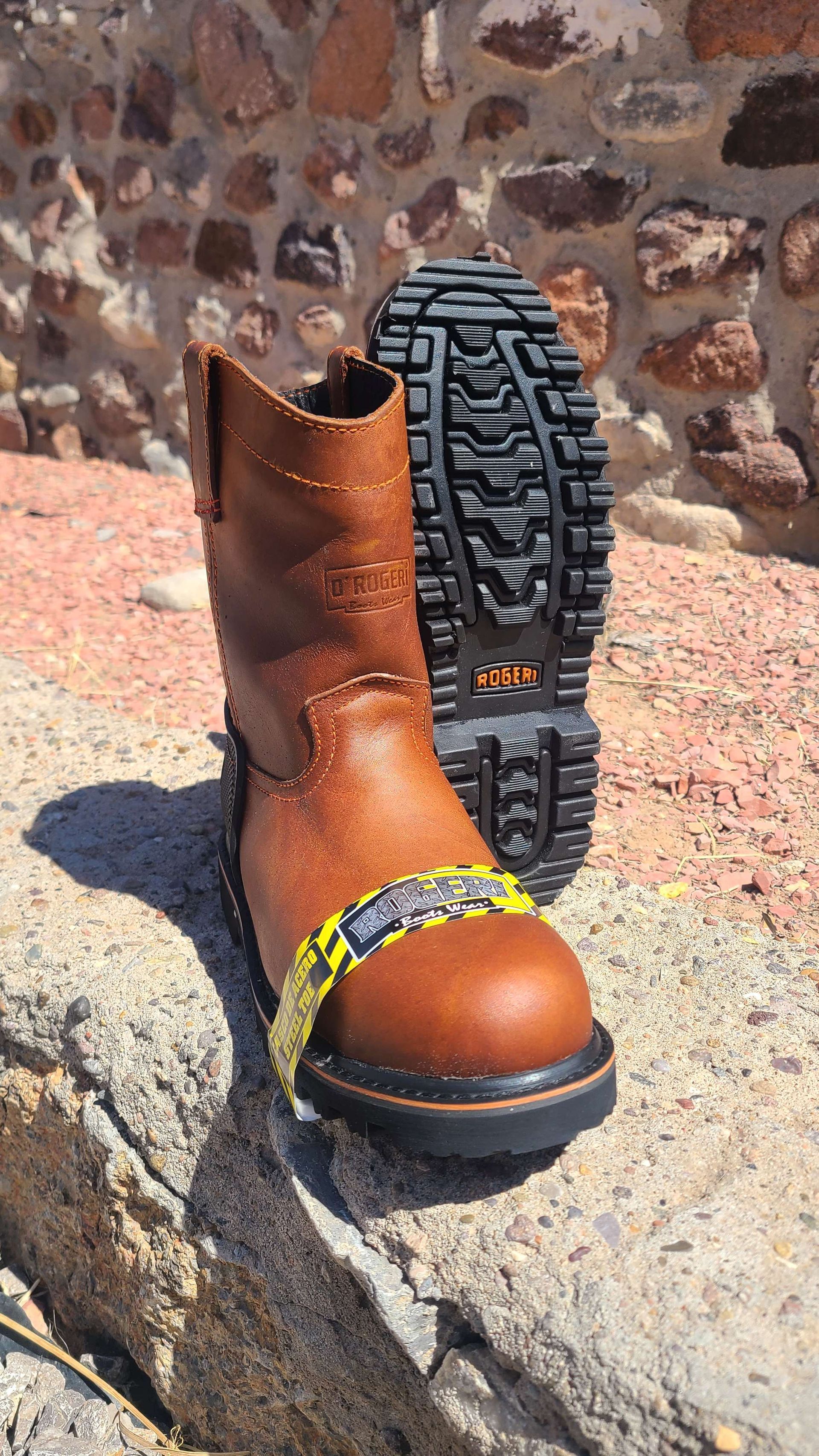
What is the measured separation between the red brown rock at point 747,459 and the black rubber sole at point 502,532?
1.15m

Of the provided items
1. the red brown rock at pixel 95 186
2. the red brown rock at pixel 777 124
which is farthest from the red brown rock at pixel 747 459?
the red brown rock at pixel 95 186

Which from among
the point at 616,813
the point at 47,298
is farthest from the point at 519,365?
the point at 47,298

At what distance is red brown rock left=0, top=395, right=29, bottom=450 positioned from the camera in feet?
11.9

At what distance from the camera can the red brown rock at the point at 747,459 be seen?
227cm

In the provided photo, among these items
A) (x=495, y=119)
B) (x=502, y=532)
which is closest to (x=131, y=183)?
(x=495, y=119)

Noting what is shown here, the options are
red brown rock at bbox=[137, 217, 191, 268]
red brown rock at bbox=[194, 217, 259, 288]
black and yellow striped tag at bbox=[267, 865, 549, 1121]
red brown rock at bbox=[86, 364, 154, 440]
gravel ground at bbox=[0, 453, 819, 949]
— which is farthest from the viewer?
red brown rock at bbox=[86, 364, 154, 440]

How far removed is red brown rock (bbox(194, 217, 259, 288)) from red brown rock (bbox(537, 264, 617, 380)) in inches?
37.7

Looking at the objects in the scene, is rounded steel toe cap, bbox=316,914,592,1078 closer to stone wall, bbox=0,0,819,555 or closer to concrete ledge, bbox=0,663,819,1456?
concrete ledge, bbox=0,663,819,1456

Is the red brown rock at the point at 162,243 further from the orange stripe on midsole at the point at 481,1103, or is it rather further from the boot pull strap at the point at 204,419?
the orange stripe on midsole at the point at 481,1103

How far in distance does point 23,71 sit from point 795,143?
240cm

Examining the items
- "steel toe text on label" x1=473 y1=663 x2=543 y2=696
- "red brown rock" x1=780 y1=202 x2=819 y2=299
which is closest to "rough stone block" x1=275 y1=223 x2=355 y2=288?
"red brown rock" x1=780 y1=202 x2=819 y2=299

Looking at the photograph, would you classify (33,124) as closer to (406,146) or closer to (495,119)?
(406,146)

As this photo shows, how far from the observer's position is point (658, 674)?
2.05 m

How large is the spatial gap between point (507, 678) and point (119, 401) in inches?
101
